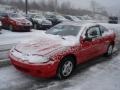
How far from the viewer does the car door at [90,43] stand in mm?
6840

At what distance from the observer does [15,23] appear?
707 inches

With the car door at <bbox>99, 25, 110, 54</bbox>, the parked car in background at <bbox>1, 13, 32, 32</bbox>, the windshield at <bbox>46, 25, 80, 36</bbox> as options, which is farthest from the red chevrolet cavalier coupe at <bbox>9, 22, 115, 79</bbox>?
the parked car in background at <bbox>1, 13, 32, 32</bbox>

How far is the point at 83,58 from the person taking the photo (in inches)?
272

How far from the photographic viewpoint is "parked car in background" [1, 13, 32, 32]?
1791 centimetres

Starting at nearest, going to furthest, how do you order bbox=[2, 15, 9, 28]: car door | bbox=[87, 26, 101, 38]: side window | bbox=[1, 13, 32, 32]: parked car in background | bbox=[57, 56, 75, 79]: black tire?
1. bbox=[57, 56, 75, 79]: black tire
2. bbox=[87, 26, 101, 38]: side window
3. bbox=[1, 13, 32, 32]: parked car in background
4. bbox=[2, 15, 9, 28]: car door

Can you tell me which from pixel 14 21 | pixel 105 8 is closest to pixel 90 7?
pixel 105 8

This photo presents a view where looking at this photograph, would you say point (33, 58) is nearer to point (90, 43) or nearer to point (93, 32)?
point (90, 43)

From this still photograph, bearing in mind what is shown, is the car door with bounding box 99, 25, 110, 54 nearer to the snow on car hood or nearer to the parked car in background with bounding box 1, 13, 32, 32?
the snow on car hood

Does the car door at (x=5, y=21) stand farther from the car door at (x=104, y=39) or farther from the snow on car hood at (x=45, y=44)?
the snow on car hood at (x=45, y=44)

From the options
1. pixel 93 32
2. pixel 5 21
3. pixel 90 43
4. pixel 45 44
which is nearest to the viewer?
pixel 45 44

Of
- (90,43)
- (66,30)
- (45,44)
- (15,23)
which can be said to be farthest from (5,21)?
(45,44)

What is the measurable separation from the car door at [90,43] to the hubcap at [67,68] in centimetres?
57

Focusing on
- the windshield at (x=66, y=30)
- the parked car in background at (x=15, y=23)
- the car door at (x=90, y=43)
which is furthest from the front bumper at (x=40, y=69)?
the parked car in background at (x=15, y=23)

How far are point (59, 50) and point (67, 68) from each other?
0.60 meters
